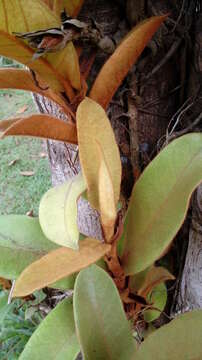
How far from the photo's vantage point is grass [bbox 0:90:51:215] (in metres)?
1.99

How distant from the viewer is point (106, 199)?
1.60 feet

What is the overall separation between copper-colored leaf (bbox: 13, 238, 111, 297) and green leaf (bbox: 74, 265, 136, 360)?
7 centimetres

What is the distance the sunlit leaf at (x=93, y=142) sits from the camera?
50 centimetres

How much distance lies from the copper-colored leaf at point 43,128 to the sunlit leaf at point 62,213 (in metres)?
0.07

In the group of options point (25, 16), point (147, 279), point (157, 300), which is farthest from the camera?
point (157, 300)

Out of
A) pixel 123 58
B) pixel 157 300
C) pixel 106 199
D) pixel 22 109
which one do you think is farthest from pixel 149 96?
pixel 22 109

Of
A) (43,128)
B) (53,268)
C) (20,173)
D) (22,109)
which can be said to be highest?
(43,128)

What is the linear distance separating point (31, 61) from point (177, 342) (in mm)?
401

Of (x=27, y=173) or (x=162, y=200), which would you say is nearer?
(x=162, y=200)

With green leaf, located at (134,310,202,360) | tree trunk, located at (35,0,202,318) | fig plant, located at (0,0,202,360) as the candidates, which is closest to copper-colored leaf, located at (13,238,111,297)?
fig plant, located at (0,0,202,360)

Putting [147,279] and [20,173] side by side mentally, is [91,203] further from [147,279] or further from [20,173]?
[20,173]

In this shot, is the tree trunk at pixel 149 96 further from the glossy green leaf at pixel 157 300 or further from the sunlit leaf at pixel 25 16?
the sunlit leaf at pixel 25 16

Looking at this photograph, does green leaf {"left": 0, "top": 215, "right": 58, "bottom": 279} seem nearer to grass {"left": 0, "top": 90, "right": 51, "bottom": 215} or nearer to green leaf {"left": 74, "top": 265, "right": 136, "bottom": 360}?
green leaf {"left": 74, "top": 265, "right": 136, "bottom": 360}

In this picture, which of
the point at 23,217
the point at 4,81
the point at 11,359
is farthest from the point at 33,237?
the point at 11,359
